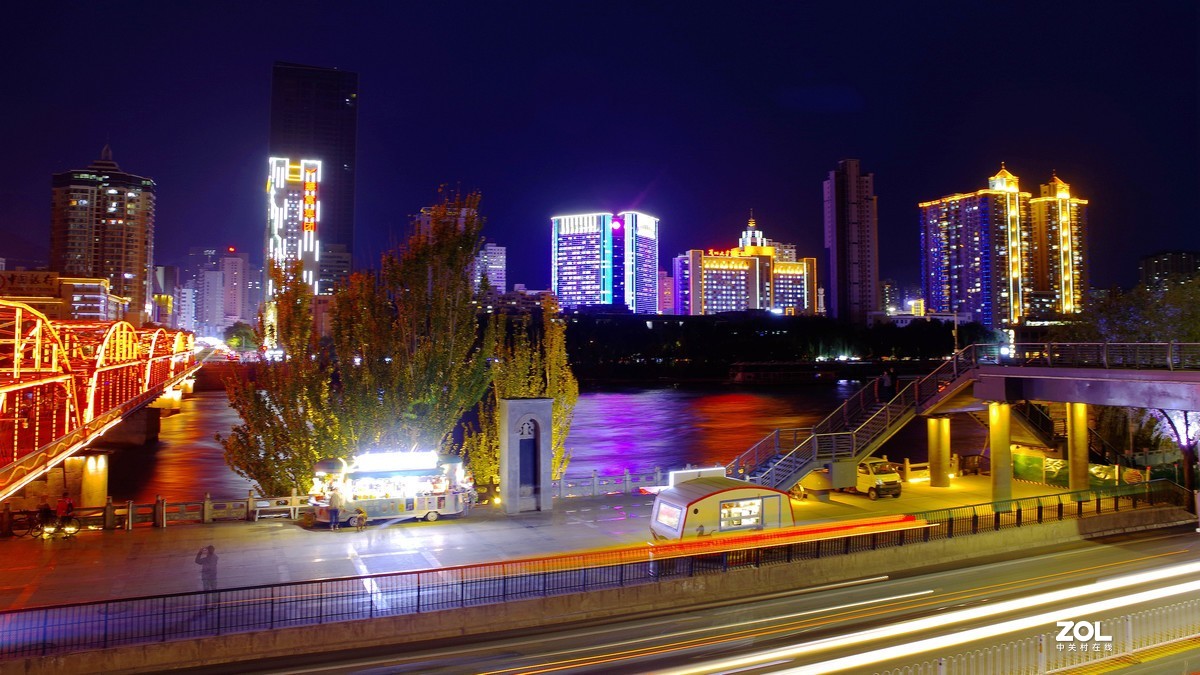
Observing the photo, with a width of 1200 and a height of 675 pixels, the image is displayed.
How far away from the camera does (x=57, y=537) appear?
68.3 feet

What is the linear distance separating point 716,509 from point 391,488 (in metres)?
9.94

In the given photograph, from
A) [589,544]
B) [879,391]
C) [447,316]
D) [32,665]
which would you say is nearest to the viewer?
[32,665]

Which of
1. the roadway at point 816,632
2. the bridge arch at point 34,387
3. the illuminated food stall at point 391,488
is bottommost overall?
the roadway at point 816,632

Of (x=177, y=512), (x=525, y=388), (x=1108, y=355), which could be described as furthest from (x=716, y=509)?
(x=177, y=512)

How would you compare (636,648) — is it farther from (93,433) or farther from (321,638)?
(93,433)

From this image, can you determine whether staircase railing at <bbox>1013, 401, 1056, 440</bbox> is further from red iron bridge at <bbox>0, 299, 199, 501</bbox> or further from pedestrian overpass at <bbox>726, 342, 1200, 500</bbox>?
red iron bridge at <bbox>0, 299, 199, 501</bbox>

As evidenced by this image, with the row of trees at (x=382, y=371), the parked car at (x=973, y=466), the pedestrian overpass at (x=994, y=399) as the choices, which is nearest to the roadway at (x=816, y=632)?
the pedestrian overpass at (x=994, y=399)

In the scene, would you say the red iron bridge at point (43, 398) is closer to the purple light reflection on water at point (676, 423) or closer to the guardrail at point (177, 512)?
the guardrail at point (177, 512)

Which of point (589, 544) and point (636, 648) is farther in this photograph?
point (589, 544)

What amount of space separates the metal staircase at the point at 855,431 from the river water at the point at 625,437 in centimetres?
933

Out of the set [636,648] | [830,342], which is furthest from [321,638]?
[830,342]

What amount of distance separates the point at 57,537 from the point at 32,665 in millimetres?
9705

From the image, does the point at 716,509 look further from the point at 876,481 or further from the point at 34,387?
the point at 34,387

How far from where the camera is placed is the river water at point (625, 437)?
51.5 meters
